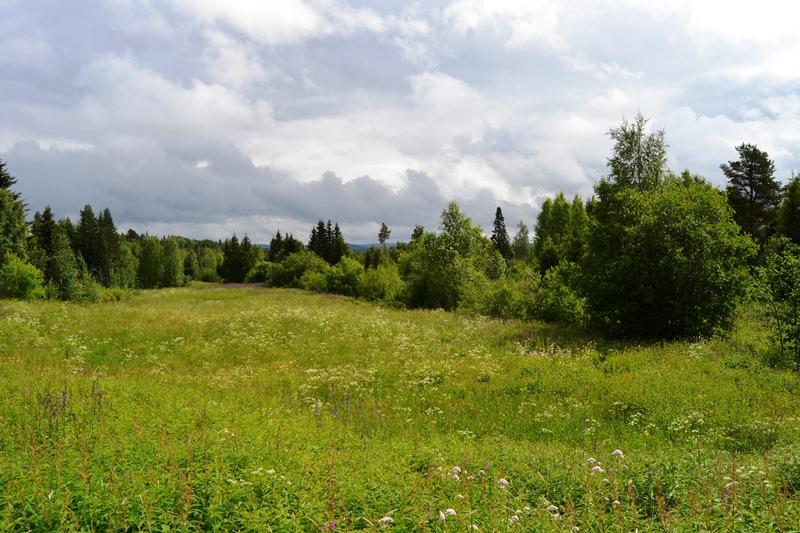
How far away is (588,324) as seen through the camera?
78.0ft

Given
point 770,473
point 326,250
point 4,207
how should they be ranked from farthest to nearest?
point 326,250 → point 4,207 → point 770,473

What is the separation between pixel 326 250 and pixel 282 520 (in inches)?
3240

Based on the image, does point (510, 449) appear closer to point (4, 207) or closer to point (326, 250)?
point (4, 207)

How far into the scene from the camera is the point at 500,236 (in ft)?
308

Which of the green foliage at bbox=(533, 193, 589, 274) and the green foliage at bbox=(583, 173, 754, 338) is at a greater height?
the green foliage at bbox=(533, 193, 589, 274)

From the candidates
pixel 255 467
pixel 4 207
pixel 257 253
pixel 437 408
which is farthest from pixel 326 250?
pixel 255 467

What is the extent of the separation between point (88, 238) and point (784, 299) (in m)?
93.8

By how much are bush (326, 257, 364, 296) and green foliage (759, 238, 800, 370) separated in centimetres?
4128

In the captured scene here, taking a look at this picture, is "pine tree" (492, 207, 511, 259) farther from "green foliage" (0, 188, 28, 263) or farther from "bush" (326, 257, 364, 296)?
"green foliage" (0, 188, 28, 263)

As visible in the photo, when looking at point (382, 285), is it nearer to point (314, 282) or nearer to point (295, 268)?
point (314, 282)

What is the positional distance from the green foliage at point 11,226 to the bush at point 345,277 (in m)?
30.1

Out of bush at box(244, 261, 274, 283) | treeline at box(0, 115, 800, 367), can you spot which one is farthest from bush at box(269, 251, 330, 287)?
bush at box(244, 261, 274, 283)

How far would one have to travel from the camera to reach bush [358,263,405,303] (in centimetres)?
4478

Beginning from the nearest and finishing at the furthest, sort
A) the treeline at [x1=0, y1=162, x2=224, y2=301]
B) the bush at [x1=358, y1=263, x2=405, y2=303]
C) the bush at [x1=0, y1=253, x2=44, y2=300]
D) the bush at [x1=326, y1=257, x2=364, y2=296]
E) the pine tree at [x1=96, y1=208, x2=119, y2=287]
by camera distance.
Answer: the bush at [x1=0, y1=253, x2=44, y2=300] < the treeline at [x1=0, y1=162, x2=224, y2=301] < the bush at [x1=358, y1=263, x2=405, y2=303] < the bush at [x1=326, y1=257, x2=364, y2=296] < the pine tree at [x1=96, y1=208, x2=119, y2=287]
